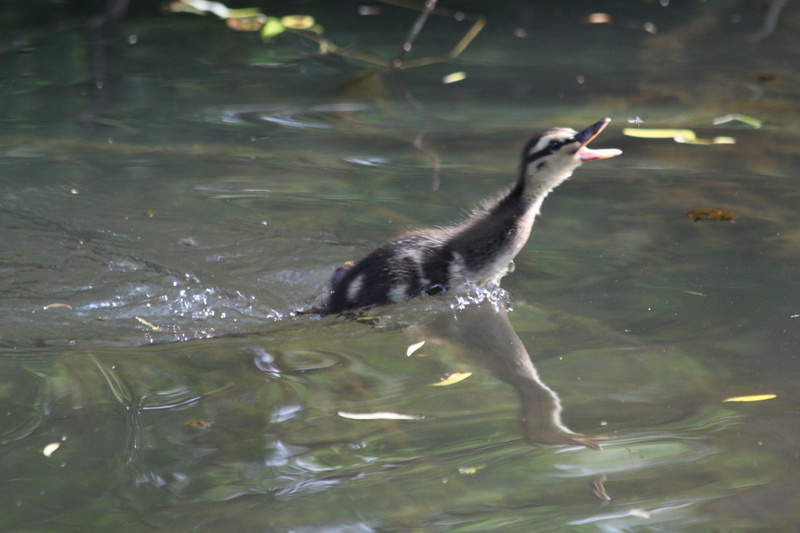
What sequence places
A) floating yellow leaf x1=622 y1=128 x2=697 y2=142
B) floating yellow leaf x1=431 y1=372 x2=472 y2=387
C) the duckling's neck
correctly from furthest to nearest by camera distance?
floating yellow leaf x1=622 y1=128 x2=697 y2=142 < the duckling's neck < floating yellow leaf x1=431 y1=372 x2=472 y2=387

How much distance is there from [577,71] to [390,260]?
3.42 m

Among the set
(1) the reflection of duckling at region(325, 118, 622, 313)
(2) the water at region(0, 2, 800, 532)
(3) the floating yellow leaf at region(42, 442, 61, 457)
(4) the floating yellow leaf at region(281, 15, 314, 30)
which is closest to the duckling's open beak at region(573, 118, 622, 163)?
(1) the reflection of duckling at region(325, 118, 622, 313)

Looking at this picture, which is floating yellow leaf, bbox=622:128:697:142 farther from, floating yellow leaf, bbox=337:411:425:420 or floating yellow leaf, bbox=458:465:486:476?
floating yellow leaf, bbox=458:465:486:476

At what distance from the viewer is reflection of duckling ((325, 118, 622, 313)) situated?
3721mm

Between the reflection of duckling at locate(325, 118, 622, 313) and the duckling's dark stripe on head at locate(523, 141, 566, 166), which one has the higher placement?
the duckling's dark stripe on head at locate(523, 141, 566, 166)

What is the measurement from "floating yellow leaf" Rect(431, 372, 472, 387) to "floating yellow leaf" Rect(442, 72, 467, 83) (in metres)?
3.73

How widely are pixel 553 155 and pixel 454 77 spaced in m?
2.83

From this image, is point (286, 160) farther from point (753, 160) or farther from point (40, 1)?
point (40, 1)

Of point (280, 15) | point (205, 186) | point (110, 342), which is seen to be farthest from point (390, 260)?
point (280, 15)

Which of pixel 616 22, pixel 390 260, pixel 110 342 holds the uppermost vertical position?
pixel 616 22

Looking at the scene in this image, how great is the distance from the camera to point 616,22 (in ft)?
24.9

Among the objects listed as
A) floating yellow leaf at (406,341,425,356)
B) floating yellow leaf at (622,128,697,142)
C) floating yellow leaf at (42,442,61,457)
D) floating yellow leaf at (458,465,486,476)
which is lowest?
floating yellow leaf at (406,341,425,356)

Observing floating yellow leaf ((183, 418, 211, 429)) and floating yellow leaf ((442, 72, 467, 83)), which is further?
floating yellow leaf ((442, 72, 467, 83))

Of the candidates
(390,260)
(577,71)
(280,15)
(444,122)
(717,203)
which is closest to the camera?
(390,260)
